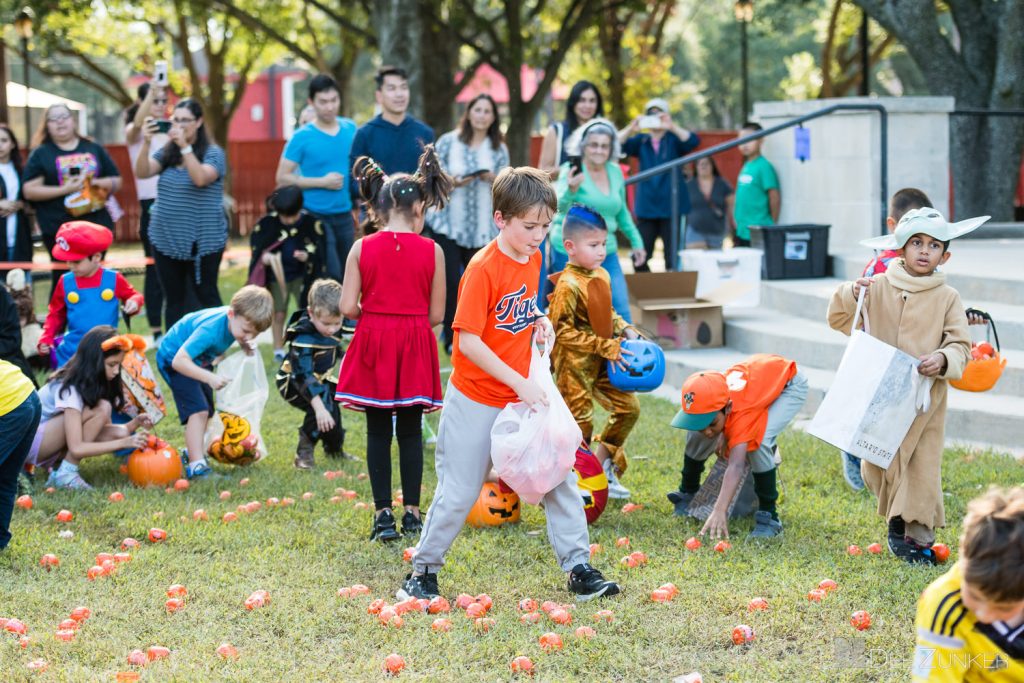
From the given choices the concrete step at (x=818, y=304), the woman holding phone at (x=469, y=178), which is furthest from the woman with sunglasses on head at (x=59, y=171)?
the concrete step at (x=818, y=304)

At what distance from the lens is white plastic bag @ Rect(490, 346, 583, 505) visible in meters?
4.70

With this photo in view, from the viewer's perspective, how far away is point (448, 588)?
514 centimetres

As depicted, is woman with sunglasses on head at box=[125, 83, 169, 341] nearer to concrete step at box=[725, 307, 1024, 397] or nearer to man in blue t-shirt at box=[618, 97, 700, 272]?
man in blue t-shirt at box=[618, 97, 700, 272]

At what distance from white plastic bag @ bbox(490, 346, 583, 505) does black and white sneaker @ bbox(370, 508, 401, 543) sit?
1.15 metres

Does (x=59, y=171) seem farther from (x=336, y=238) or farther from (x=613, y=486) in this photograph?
(x=613, y=486)

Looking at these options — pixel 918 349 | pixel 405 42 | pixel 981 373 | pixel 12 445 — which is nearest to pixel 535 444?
pixel 918 349

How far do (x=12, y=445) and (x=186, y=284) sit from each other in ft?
15.2

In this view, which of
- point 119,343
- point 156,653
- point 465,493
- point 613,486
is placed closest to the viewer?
point 156,653

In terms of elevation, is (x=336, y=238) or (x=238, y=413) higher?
(x=336, y=238)

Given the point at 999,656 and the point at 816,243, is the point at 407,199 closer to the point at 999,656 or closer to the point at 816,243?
the point at 999,656

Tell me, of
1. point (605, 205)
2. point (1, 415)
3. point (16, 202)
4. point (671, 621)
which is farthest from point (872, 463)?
point (16, 202)

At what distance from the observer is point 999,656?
9.75ft

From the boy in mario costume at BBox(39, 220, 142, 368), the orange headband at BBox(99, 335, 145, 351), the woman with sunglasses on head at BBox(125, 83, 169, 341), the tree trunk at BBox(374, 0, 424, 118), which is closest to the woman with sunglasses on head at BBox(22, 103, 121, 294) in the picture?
the woman with sunglasses on head at BBox(125, 83, 169, 341)

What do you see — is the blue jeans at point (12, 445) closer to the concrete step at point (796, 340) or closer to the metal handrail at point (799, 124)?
the concrete step at point (796, 340)
